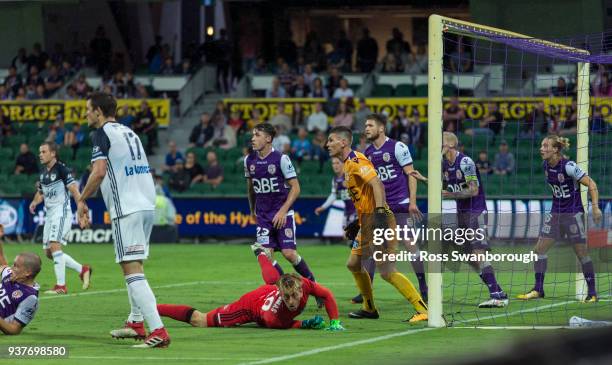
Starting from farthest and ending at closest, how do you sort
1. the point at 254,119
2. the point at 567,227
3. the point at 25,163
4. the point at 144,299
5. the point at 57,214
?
the point at 254,119
the point at 25,163
the point at 57,214
the point at 567,227
the point at 144,299

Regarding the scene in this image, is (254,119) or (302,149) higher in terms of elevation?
(254,119)

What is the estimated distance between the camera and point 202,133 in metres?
32.0

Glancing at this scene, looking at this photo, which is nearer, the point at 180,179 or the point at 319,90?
the point at 180,179

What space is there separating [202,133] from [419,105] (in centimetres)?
662

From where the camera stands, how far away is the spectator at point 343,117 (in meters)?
29.2

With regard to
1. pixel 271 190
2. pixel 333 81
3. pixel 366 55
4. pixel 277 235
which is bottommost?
pixel 277 235

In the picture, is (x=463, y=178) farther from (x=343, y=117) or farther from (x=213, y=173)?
(x=343, y=117)

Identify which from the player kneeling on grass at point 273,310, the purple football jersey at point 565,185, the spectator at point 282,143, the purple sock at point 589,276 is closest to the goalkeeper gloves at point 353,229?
the player kneeling on grass at point 273,310

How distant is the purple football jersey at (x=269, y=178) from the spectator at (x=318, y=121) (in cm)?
1798

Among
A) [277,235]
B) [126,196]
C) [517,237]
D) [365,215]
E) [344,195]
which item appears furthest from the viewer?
[344,195]

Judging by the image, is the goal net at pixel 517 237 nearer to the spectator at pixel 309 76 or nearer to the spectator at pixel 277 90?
the spectator at pixel 309 76

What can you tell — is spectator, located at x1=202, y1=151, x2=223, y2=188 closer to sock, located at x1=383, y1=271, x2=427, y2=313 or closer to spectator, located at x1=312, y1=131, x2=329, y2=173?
spectator, located at x1=312, y1=131, x2=329, y2=173

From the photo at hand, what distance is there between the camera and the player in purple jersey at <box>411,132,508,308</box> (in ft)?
39.2

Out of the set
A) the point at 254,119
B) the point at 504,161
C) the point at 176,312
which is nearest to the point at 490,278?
the point at 176,312
